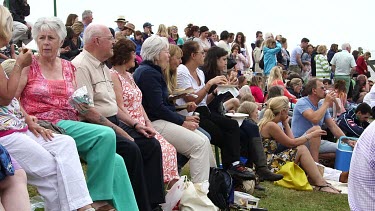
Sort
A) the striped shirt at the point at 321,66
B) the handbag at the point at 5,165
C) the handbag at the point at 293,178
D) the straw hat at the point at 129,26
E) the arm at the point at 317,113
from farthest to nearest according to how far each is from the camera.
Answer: the striped shirt at the point at 321,66 → the straw hat at the point at 129,26 → the arm at the point at 317,113 → the handbag at the point at 293,178 → the handbag at the point at 5,165

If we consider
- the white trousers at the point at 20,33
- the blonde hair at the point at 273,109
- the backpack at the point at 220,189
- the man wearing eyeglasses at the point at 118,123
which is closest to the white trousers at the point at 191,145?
the backpack at the point at 220,189

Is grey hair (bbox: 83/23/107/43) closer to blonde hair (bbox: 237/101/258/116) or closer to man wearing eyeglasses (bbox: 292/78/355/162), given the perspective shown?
blonde hair (bbox: 237/101/258/116)

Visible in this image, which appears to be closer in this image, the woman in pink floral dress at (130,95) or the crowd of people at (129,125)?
the crowd of people at (129,125)

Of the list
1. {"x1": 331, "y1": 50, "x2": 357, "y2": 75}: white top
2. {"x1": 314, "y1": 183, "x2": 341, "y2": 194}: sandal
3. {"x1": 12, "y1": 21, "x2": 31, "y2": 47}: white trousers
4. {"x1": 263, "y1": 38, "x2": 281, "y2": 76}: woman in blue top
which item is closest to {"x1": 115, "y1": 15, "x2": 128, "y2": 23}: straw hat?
{"x1": 12, "y1": 21, "x2": 31, "y2": 47}: white trousers

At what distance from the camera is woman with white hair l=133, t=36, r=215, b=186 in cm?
561

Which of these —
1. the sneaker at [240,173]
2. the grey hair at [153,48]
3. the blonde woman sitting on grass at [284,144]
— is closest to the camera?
the grey hair at [153,48]

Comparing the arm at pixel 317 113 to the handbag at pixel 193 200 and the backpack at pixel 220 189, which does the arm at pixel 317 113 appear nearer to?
the backpack at pixel 220 189

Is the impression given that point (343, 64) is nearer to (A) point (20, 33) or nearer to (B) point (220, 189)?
(A) point (20, 33)

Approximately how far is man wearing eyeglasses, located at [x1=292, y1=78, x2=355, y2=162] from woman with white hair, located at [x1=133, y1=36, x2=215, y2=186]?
2407 mm

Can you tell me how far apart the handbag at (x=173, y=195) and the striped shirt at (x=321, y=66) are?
12.3 metres

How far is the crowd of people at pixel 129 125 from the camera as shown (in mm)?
3900

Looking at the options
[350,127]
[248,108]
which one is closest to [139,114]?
[248,108]

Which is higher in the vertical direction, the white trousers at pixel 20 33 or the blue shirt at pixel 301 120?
the white trousers at pixel 20 33

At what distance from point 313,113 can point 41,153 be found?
466 centimetres
